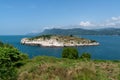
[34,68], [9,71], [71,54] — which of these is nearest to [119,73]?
[34,68]

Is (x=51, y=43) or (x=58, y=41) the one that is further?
(x=51, y=43)

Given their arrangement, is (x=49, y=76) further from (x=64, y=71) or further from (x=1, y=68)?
(x=1, y=68)

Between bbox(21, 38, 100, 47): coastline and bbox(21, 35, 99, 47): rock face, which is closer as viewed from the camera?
bbox(21, 38, 100, 47): coastline

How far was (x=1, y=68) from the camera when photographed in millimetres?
14867

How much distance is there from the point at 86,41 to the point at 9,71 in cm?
17624

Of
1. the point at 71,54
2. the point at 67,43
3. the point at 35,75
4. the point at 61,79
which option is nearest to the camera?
the point at 61,79

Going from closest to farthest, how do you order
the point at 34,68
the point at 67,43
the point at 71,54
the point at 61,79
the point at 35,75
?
the point at 61,79 → the point at 35,75 → the point at 34,68 → the point at 71,54 → the point at 67,43

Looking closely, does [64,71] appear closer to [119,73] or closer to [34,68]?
[34,68]

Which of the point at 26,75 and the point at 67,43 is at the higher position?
the point at 26,75

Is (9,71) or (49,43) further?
(49,43)

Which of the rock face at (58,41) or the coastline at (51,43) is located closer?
the coastline at (51,43)

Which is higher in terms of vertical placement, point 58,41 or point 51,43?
point 58,41

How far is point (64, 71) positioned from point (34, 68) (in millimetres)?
2303

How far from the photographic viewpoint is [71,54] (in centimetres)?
4822
